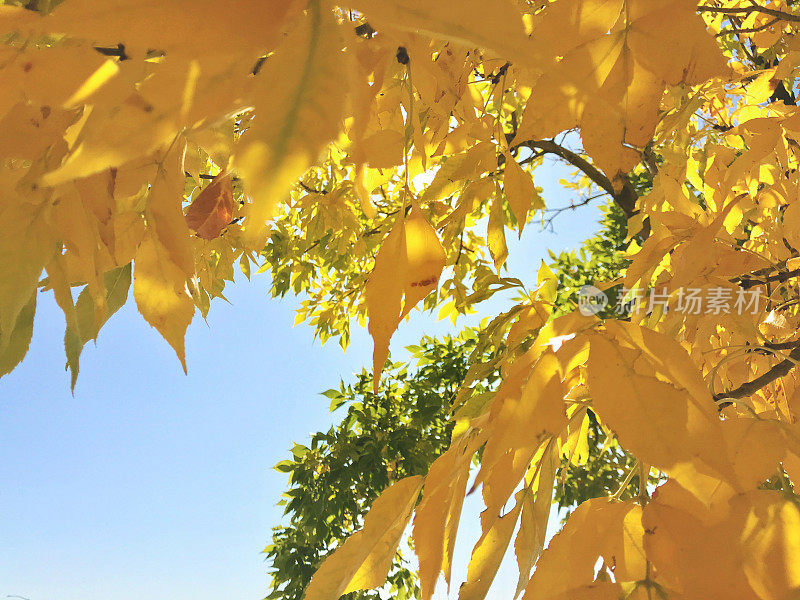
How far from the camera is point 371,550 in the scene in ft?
1.13

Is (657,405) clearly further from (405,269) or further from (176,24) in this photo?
(176,24)

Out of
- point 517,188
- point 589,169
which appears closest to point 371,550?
point 517,188

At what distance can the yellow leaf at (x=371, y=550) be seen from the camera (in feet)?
1.05

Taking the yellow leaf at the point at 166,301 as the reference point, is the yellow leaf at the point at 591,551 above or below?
below

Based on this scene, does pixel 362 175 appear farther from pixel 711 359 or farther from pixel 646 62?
pixel 711 359

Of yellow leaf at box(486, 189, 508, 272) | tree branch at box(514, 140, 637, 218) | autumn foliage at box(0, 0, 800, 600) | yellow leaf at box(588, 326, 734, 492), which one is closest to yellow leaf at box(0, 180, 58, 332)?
autumn foliage at box(0, 0, 800, 600)

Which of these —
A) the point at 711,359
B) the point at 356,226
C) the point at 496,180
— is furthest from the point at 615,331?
the point at 356,226

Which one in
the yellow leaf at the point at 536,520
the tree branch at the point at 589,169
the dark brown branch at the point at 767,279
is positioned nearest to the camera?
the yellow leaf at the point at 536,520

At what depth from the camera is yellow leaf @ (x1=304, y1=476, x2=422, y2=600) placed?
1.05 ft

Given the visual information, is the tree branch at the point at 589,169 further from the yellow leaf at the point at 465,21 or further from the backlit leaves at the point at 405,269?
the yellow leaf at the point at 465,21

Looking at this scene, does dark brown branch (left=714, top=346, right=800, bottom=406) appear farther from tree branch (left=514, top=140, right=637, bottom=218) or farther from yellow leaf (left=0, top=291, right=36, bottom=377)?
tree branch (left=514, top=140, right=637, bottom=218)

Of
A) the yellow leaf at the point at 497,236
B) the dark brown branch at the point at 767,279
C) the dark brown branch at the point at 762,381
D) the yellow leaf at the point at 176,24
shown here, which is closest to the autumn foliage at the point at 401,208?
the yellow leaf at the point at 176,24

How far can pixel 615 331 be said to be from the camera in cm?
29

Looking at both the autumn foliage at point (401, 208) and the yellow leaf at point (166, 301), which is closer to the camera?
the autumn foliage at point (401, 208)
